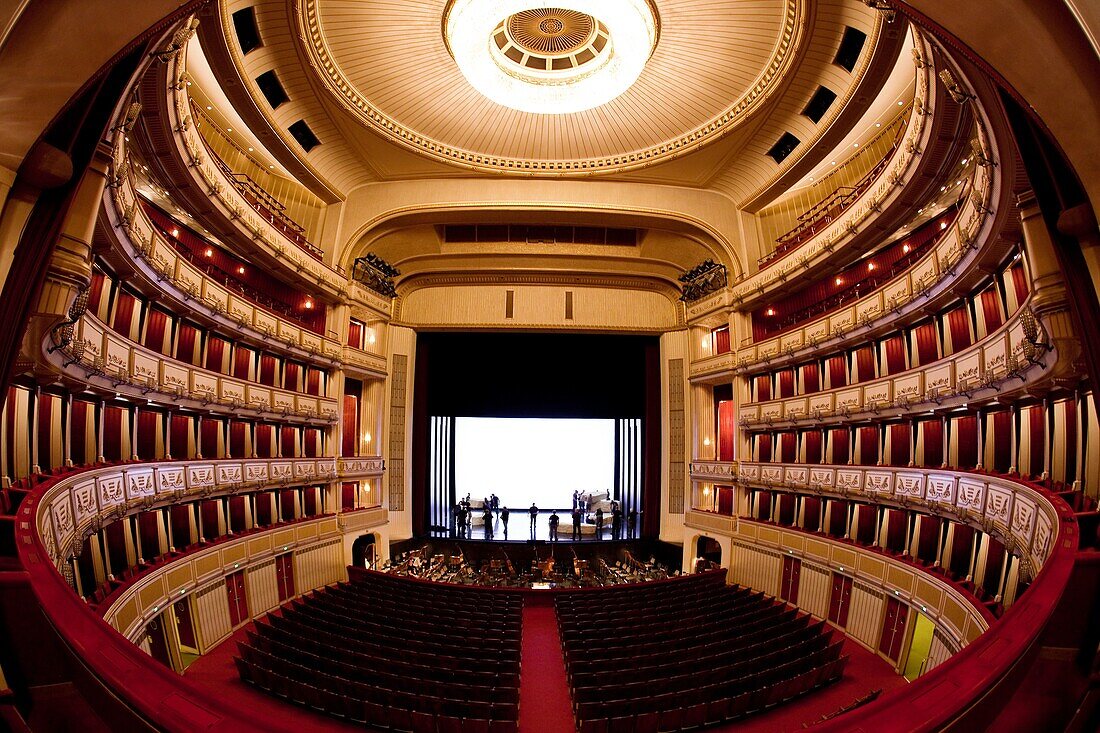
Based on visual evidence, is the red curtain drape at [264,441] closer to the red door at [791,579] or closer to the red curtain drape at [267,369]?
the red curtain drape at [267,369]

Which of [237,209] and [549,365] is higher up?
[237,209]

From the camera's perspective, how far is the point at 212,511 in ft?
40.1

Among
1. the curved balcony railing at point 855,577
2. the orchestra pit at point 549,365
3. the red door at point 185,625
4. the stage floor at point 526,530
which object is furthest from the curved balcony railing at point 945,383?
the red door at point 185,625

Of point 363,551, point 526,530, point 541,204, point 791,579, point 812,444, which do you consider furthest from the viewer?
point 526,530

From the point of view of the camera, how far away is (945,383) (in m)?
9.77

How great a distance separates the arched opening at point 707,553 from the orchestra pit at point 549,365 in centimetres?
16

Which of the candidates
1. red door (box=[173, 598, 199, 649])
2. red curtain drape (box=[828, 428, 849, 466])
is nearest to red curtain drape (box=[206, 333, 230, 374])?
red door (box=[173, 598, 199, 649])

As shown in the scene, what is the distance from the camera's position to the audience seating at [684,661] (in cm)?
687

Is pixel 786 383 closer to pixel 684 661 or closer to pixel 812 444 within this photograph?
pixel 812 444

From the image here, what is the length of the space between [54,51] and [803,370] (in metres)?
16.1

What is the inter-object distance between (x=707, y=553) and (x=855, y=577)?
7.60m

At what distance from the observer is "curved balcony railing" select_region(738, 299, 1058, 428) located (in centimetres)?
677

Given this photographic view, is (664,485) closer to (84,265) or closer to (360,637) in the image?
(360,637)

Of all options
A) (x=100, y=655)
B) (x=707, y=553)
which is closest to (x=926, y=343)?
(x=707, y=553)
